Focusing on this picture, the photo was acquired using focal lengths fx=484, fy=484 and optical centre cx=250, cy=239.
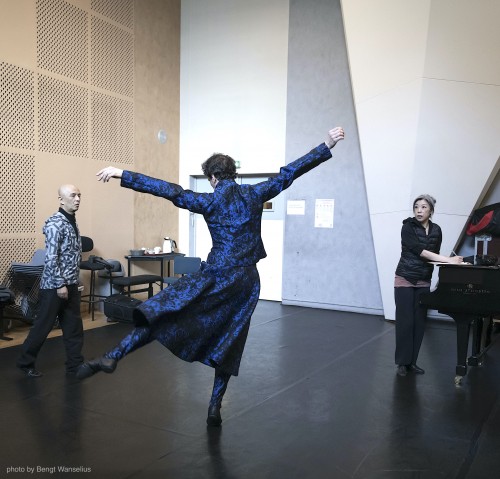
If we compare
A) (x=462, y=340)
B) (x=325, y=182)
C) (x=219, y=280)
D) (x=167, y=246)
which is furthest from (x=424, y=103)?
(x=167, y=246)

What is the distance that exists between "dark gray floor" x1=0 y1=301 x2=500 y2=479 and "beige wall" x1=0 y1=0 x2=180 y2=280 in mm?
2019

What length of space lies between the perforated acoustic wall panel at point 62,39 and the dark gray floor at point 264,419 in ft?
11.3

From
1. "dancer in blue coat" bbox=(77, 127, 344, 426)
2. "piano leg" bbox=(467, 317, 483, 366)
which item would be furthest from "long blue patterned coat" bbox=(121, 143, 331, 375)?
"piano leg" bbox=(467, 317, 483, 366)

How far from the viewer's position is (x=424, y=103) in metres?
5.38

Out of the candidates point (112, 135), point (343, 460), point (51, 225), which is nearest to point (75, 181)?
point (112, 135)

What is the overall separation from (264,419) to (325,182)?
4.36m

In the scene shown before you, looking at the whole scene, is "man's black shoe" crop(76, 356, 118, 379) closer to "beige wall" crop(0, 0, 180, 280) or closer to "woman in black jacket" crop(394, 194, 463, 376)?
"woman in black jacket" crop(394, 194, 463, 376)

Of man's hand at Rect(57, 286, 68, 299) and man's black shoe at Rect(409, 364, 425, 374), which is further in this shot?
man's black shoe at Rect(409, 364, 425, 374)

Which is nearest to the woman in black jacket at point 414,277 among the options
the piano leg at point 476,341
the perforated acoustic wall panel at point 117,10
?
the piano leg at point 476,341

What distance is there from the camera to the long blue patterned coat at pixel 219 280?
2.52 m

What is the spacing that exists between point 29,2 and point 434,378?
19.2 ft

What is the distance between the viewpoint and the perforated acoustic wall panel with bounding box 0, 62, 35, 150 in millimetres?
5383

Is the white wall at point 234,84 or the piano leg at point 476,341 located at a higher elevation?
the white wall at point 234,84

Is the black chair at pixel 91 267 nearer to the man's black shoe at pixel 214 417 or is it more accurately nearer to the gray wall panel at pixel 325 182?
the gray wall panel at pixel 325 182
